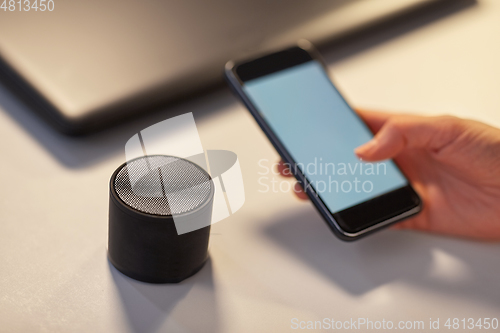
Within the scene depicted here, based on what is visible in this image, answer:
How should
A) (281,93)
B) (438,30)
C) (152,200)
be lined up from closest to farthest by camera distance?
(152,200), (281,93), (438,30)

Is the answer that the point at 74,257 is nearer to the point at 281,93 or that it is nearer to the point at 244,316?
the point at 244,316

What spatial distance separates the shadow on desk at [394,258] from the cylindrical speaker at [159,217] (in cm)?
11

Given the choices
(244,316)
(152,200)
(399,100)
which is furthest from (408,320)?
(399,100)

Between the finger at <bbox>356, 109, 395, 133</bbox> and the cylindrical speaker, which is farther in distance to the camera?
the finger at <bbox>356, 109, 395, 133</bbox>

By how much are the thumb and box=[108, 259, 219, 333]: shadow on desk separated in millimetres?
220

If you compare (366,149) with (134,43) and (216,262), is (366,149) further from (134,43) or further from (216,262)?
(134,43)

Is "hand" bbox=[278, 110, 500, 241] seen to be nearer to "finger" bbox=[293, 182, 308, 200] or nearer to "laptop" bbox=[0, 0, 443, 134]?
"finger" bbox=[293, 182, 308, 200]

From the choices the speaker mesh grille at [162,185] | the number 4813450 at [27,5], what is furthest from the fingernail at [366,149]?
the number 4813450 at [27,5]

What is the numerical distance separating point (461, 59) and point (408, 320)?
50 centimetres

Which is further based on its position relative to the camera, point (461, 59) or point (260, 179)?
point (461, 59)

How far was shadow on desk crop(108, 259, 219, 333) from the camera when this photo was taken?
43 cm

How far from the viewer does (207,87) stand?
0.65 metres

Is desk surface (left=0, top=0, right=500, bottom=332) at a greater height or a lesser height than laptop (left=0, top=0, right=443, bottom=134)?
lesser

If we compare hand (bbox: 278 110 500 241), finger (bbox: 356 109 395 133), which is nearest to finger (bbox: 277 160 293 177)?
hand (bbox: 278 110 500 241)
